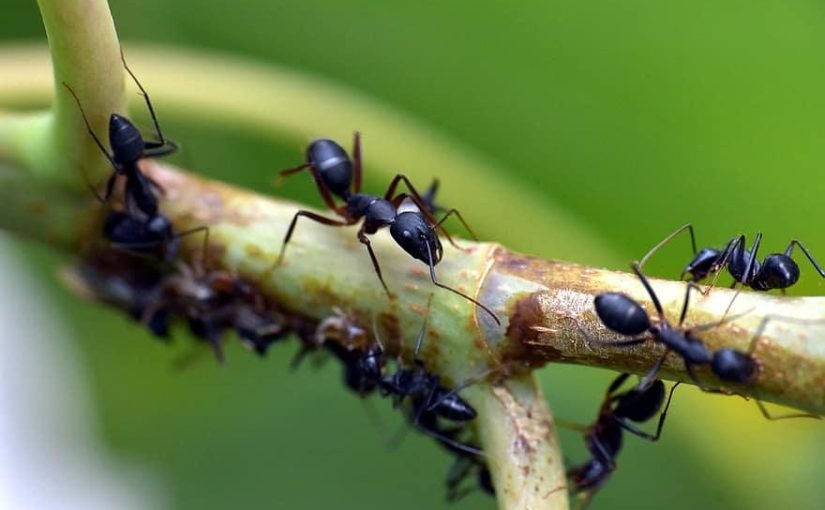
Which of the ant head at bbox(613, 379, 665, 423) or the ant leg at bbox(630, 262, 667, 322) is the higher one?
the ant leg at bbox(630, 262, 667, 322)

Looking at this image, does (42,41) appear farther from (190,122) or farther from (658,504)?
(658,504)

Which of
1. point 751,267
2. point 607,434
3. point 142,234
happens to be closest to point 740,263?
point 751,267

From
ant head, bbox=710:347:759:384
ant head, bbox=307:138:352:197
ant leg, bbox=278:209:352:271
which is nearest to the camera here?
ant head, bbox=710:347:759:384

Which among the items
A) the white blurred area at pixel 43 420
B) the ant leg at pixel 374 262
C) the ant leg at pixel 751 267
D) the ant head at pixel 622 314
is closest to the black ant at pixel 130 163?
the ant leg at pixel 374 262

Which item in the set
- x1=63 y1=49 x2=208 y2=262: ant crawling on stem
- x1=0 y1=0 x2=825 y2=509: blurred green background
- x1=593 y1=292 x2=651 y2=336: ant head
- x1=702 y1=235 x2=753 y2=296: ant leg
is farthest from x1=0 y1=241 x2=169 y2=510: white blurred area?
x1=593 y1=292 x2=651 y2=336: ant head

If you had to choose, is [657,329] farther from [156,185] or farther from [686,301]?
[156,185]

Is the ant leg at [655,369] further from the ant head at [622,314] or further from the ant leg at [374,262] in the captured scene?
the ant leg at [374,262]

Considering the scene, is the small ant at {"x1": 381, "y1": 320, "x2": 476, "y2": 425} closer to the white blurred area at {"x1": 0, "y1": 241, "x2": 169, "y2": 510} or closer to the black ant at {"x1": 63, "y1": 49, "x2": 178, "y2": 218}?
the black ant at {"x1": 63, "y1": 49, "x2": 178, "y2": 218}
